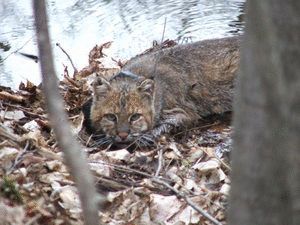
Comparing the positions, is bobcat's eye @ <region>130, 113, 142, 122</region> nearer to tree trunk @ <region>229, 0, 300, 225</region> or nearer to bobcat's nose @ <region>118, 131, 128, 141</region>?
bobcat's nose @ <region>118, 131, 128, 141</region>

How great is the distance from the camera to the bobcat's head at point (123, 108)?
7348 mm

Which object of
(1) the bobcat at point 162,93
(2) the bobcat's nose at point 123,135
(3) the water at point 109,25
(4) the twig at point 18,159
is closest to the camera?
(4) the twig at point 18,159

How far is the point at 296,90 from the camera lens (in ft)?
8.38

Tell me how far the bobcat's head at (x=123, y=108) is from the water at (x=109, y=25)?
212 cm

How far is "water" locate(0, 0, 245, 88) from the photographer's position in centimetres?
1041

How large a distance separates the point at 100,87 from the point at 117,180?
2.16m

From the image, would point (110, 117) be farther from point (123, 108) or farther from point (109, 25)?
point (109, 25)

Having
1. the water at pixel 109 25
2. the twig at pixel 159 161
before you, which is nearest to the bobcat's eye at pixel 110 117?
the twig at pixel 159 161

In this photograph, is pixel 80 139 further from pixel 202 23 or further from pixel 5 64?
pixel 202 23

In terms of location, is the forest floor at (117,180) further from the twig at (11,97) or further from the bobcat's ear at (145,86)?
the bobcat's ear at (145,86)

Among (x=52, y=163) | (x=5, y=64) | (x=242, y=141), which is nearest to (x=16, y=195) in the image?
(x=52, y=163)

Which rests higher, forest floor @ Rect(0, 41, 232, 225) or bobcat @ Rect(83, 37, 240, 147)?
forest floor @ Rect(0, 41, 232, 225)

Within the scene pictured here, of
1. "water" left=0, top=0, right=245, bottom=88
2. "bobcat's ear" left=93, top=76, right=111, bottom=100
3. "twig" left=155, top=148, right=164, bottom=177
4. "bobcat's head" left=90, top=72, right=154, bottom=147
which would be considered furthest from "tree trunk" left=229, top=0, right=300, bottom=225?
"water" left=0, top=0, right=245, bottom=88

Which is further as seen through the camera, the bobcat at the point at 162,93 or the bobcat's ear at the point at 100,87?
the bobcat's ear at the point at 100,87
